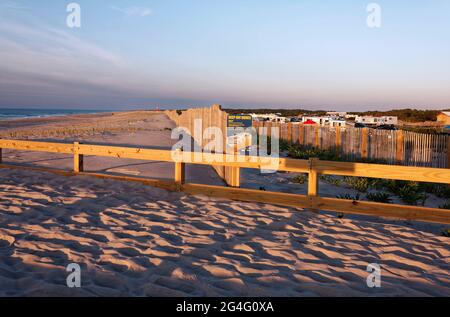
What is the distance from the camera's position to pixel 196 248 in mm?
4645

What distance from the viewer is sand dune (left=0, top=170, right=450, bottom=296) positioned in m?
3.65

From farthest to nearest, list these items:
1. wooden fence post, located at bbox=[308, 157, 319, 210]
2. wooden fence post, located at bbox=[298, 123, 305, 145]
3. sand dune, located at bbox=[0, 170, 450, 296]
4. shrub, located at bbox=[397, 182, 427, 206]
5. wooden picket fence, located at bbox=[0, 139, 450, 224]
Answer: wooden fence post, located at bbox=[298, 123, 305, 145] < shrub, located at bbox=[397, 182, 427, 206] < wooden fence post, located at bbox=[308, 157, 319, 210] < wooden picket fence, located at bbox=[0, 139, 450, 224] < sand dune, located at bbox=[0, 170, 450, 296]

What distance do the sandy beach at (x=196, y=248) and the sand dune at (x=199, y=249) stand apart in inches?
0.5

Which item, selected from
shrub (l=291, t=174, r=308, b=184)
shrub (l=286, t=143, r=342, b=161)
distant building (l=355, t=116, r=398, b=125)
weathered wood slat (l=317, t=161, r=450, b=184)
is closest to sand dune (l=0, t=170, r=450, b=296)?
weathered wood slat (l=317, t=161, r=450, b=184)

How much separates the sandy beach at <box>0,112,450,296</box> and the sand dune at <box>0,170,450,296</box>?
13mm

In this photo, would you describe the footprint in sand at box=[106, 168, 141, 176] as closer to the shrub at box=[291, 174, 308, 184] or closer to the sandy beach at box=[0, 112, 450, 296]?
the sandy beach at box=[0, 112, 450, 296]

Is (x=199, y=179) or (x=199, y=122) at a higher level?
(x=199, y=122)

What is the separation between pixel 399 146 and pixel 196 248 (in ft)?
38.9

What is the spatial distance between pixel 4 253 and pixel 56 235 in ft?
2.31

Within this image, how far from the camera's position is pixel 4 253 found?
4.29m

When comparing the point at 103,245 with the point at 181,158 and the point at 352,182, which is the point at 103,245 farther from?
the point at 352,182

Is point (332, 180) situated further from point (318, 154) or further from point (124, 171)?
point (124, 171)
